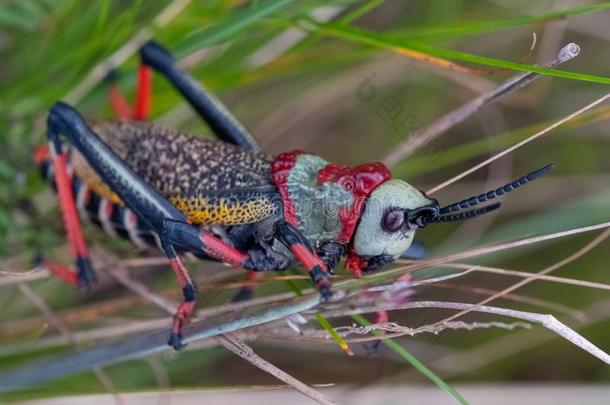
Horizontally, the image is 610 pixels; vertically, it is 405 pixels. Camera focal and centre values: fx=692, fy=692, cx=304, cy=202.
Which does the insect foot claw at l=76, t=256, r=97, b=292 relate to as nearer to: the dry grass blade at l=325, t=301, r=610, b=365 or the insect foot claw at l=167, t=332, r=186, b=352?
the insect foot claw at l=167, t=332, r=186, b=352

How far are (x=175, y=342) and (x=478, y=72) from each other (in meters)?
1.20

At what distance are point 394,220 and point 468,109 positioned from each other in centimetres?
50

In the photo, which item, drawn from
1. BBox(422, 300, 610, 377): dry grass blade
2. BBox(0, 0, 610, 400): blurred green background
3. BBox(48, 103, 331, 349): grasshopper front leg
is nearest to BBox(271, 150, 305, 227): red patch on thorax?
BBox(48, 103, 331, 349): grasshopper front leg

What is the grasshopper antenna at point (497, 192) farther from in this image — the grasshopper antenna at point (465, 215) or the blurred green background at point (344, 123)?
the blurred green background at point (344, 123)

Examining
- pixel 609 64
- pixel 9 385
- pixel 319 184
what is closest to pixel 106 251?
pixel 9 385

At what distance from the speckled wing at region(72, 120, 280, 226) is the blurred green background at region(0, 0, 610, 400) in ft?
0.97

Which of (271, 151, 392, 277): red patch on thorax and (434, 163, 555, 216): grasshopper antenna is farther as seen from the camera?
(271, 151, 392, 277): red patch on thorax

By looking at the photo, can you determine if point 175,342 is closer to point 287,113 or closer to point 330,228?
point 330,228

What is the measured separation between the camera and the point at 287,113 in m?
3.25

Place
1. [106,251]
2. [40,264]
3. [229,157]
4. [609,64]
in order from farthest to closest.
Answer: [609,64]
[106,251]
[40,264]
[229,157]

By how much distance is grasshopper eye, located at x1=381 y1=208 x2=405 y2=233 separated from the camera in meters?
1.94

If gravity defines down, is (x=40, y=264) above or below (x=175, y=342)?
above

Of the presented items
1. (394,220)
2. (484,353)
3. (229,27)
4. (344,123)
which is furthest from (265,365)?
(344,123)

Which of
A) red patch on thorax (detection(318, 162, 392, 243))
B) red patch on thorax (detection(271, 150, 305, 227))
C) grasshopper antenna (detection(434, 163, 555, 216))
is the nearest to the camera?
grasshopper antenna (detection(434, 163, 555, 216))
